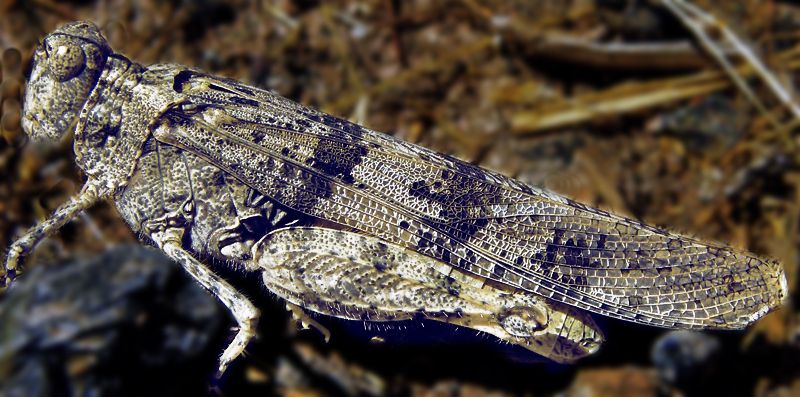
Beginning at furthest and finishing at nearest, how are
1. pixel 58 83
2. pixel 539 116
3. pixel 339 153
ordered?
pixel 539 116 < pixel 339 153 < pixel 58 83

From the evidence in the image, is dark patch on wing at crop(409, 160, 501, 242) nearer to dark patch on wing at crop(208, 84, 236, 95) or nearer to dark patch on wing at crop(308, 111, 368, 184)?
dark patch on wing at crop(308, 111, 368, 184)

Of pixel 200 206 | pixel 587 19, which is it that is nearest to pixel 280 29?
pixel 587 19

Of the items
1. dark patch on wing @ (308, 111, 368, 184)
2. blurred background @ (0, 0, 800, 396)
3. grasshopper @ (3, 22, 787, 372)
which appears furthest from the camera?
blurred background @ (0, 0, 800, 396)

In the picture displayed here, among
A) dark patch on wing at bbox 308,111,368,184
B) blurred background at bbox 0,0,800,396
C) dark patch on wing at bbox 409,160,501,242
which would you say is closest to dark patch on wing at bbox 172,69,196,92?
dark patch on wing at bbox 308,111,368,184

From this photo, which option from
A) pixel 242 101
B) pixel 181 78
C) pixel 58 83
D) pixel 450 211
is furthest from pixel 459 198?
pixel 58 83

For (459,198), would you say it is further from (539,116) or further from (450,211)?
(539,116)

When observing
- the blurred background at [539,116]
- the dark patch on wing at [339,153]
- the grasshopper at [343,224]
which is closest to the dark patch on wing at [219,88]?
the grasshopper at [343,224]

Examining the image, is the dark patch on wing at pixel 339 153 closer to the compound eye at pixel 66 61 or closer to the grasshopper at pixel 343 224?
the grasshopper at pixel 343 224
